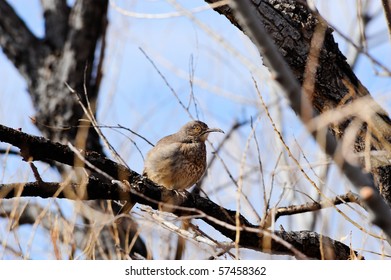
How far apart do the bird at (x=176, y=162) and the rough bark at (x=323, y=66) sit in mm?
2117

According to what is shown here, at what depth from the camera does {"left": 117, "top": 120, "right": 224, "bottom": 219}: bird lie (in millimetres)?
6059

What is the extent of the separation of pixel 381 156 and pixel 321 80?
62cm

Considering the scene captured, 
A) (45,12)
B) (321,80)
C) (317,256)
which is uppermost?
(45,12)

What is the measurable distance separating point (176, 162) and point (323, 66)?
7.54ft

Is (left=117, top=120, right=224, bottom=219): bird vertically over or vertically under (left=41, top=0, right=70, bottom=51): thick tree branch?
under

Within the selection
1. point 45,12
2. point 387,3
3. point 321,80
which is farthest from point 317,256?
point 45,12

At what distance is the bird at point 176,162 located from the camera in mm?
6059

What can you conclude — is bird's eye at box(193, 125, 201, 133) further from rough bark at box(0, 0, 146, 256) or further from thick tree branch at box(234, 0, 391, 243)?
thick tree branch at box(234, 0, 391, 243)

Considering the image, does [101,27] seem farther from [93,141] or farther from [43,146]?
[43,146]

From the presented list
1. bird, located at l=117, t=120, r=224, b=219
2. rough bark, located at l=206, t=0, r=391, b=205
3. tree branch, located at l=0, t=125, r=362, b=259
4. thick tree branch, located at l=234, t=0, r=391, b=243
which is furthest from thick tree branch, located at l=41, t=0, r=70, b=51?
thick tree branch, located at l=234, t=0, r=391, b=243

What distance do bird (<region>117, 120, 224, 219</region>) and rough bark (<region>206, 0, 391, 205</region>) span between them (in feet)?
6.94

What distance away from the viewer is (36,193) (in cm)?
366

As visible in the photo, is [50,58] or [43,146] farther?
[50,58]

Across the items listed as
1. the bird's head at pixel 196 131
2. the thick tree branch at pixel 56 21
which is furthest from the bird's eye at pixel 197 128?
the thick tree branch at pixel 56 21
